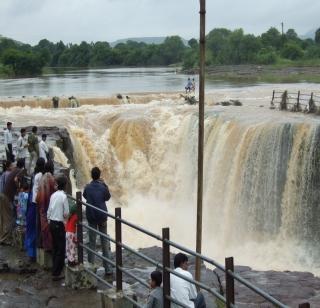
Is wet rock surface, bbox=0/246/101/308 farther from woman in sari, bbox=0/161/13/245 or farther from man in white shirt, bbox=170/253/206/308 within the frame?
man in white shirt, bbox=170/253/206/308

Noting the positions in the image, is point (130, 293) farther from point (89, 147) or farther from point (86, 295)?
point (89, 147)

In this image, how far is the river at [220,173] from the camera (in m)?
15.2

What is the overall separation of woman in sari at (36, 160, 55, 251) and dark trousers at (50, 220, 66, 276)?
0.23 meters

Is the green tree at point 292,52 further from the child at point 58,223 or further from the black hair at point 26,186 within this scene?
the child at point 58,223

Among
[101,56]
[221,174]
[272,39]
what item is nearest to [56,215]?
[221,174]

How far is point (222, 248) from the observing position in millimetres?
16156

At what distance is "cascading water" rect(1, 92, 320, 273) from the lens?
1518 cm

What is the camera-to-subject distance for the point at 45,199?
6812mm

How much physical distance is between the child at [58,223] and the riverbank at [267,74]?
42384mm

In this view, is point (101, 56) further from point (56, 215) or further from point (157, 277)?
point (157, 277)

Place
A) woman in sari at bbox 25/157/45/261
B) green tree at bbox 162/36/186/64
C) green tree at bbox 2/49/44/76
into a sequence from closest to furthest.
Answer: woman in sari at bbox 25/157/45/261 < green tree at bbox 2/49/44/76 < green tree at bbox 162/36/186/64

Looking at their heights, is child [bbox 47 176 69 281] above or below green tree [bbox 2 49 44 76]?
below

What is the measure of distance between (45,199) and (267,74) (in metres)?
53.1

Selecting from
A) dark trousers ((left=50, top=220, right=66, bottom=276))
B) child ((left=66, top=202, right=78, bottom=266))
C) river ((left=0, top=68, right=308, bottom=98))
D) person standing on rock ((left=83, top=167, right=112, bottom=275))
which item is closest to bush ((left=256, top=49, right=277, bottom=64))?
river ((left=0, top=68, right=308, bottom=98))
